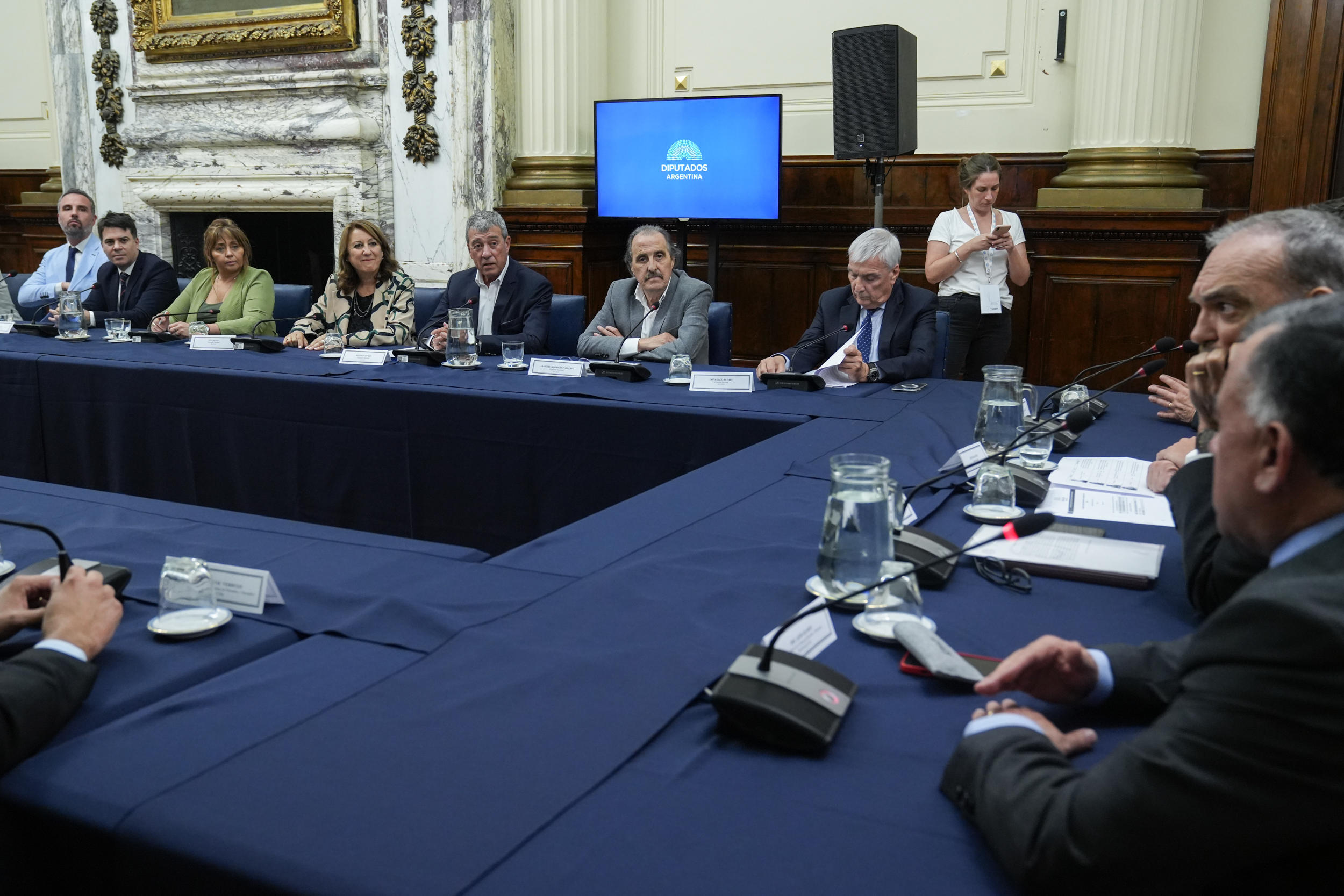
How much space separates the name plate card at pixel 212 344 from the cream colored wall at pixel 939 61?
2908 mm

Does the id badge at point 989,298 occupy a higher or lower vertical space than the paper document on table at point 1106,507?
higher

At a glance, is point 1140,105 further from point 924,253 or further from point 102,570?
point 102,570

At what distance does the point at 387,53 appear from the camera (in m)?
6.19

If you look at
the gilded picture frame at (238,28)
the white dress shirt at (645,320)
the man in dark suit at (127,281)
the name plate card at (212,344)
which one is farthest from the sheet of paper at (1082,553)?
the gilded picture frame at (238,28)

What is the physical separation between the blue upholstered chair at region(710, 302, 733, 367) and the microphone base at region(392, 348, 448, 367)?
3.43 feet

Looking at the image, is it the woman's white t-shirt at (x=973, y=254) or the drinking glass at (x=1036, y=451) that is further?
the woman's white t-shirt at (x=973, y=254)

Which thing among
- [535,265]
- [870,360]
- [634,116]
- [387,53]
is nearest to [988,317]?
[870,360]

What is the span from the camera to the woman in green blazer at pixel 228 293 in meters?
4.68

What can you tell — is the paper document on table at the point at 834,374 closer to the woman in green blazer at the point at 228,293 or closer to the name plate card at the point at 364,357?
the name plate card at the point at 364,357

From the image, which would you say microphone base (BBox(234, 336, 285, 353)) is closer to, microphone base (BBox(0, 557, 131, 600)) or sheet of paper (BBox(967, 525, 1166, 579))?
microphone base (BBox(0, 557, 131, 600))

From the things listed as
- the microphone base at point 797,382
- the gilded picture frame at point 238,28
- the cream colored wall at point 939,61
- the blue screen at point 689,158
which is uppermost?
the gilded picture frame at point 238,28

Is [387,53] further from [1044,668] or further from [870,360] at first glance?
[1044,668]

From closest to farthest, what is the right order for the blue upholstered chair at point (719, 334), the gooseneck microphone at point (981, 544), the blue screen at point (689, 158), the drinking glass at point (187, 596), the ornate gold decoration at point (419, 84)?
the gooseneck microphone at point (981, 544) < the drinking glass at point (187, 596) < the blue upholstered chair at point (719, 334) < the blue screen at point (689, 158) < the ornate gold decoration at point (419, 84)

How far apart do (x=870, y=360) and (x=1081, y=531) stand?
199cm
